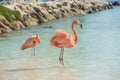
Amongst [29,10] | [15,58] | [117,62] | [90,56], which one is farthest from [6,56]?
[29,10]

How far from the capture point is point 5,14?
1538 inches

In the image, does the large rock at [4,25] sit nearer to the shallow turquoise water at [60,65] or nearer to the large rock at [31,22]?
the large rock at [31,22]

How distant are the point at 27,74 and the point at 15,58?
3.63 m

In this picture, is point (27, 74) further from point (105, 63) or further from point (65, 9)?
point (65, 9)

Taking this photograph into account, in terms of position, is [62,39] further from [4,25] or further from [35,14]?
[35,14]

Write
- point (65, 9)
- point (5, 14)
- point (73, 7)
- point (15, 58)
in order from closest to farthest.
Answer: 1. point (15, 58)
2. point (5, 14)
3. point (65, 9)
4. point (73, 7)

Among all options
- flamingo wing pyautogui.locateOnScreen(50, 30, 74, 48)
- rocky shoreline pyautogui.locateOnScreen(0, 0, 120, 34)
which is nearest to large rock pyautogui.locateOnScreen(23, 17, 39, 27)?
rocky shoreline pyautogui.locateOnScreen(0, 0, 120, 34)

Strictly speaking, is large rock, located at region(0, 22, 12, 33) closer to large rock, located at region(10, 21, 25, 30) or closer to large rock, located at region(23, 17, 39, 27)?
large rock, located at region(10, 21, 25, 30)

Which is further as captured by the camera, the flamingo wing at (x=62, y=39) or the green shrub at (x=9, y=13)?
the green shrub at (x=9, y=13)

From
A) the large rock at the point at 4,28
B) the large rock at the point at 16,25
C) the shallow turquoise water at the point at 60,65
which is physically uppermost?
the shallow turquoise water at the point at 60,65

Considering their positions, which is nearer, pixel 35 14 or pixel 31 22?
pixel 31 22

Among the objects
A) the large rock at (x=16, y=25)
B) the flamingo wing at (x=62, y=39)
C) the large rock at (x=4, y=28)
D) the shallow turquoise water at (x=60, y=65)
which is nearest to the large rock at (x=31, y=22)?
the large rock at (x=16, y=25)

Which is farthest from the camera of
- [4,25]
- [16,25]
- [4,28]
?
[16,25]

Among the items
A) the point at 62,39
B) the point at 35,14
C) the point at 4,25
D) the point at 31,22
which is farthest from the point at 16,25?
the point at 62,39
